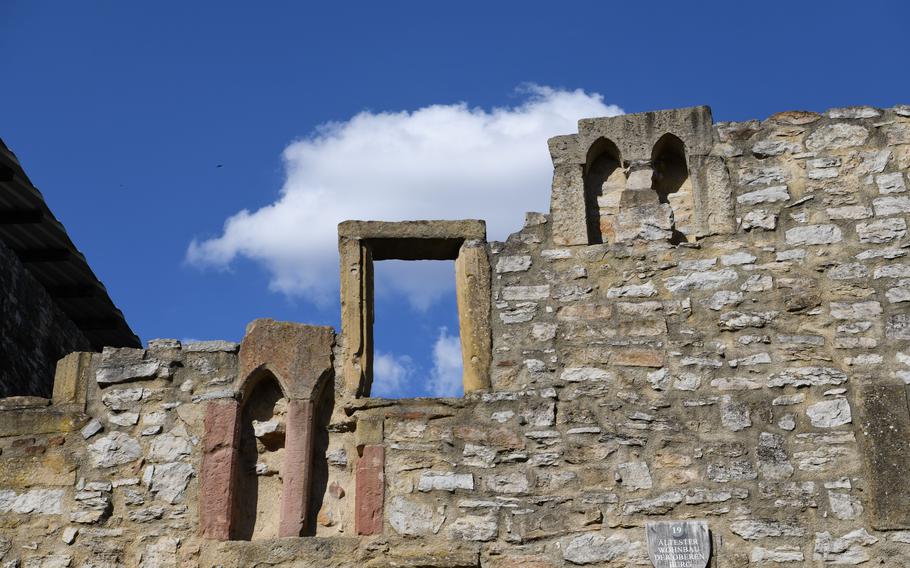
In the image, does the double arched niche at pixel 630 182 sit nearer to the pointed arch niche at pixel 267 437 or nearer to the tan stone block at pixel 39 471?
the pointed arch niche at pixel 267 437

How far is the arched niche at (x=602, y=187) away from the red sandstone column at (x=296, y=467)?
6.67 feet

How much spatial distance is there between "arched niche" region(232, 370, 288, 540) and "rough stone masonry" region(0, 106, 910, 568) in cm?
1

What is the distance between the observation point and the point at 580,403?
717 centimetres

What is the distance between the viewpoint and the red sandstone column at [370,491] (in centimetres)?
703

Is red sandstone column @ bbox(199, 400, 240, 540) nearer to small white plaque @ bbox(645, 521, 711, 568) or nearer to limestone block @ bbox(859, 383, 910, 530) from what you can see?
small white plaque @ bbox(645, 521, 711, 568)

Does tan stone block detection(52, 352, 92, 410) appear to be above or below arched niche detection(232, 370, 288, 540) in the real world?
above

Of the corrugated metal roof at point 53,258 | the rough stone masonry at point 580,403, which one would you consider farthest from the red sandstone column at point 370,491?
the corrugated metal roof at point 53,258

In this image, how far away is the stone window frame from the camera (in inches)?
292

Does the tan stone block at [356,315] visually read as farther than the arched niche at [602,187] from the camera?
No

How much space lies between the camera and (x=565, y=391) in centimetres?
721

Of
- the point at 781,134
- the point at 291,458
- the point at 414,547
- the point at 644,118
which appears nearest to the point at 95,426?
the point at 291,458

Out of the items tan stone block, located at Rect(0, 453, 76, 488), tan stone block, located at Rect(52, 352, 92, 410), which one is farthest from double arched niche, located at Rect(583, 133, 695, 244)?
tan stone block, located at Rect(0, 453, 76, 488)

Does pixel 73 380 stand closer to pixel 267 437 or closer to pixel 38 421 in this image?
pixel 38 421

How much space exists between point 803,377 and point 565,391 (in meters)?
1.33
